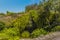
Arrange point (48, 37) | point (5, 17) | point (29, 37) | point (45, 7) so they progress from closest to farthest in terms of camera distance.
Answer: point (48, 37), point (29, 37), point (45, 7), point (5, 17)

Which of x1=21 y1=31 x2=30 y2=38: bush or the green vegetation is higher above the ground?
the green vegetation

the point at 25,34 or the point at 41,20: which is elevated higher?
the point at 41,20

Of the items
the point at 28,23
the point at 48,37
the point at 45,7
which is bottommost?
the point at 48,37

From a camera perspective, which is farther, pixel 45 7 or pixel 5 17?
pixel 5 17

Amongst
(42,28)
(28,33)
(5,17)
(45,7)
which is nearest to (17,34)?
(28,33)

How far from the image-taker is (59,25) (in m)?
26.9

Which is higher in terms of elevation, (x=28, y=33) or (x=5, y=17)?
(x=5, y=17)

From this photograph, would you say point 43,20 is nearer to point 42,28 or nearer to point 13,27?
point 42,28

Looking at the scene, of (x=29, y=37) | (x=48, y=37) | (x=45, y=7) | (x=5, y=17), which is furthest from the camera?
(x=5, y=17)

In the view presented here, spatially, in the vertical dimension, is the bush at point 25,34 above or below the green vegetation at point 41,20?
below

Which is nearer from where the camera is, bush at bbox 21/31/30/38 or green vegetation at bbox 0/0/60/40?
bush at bbox 21/31/30/38

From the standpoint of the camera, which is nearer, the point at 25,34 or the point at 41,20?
the point at 25,34

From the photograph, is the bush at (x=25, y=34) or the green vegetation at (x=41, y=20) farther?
the green vegetation at (x=41, y=20)

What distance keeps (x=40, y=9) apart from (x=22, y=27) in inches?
121
